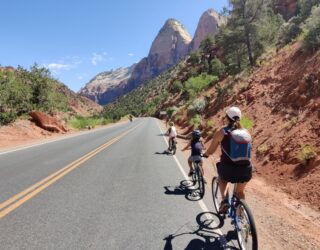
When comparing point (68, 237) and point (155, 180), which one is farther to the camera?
point (155, 180)

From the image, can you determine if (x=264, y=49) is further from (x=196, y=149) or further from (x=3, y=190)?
(x=3, y=190)

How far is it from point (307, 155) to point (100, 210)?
6.23 m

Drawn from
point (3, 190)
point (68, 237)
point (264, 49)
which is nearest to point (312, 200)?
point (68, 237)

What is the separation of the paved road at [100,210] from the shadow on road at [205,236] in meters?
0.02

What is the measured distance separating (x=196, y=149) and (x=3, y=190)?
481 cm

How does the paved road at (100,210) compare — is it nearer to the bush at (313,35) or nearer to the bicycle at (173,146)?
the bicycle at (173,146)

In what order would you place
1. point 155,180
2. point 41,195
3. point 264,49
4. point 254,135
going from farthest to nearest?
point 264,49, point 254,135, point 155,180, point 41,195

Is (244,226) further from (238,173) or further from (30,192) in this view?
(30,192)

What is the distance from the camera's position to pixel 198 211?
715cm

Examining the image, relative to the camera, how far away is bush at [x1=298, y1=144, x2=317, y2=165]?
33.0 ft

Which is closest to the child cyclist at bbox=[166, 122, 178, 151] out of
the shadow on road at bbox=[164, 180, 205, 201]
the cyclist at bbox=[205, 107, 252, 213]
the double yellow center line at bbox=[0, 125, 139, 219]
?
the double yellow center line at bbox=[0, 125, 139, 219]

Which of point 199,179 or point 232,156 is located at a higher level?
point 232,156

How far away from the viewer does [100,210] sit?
689 cm

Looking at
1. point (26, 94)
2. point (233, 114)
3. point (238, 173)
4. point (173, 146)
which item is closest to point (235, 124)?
point (233, 114)
